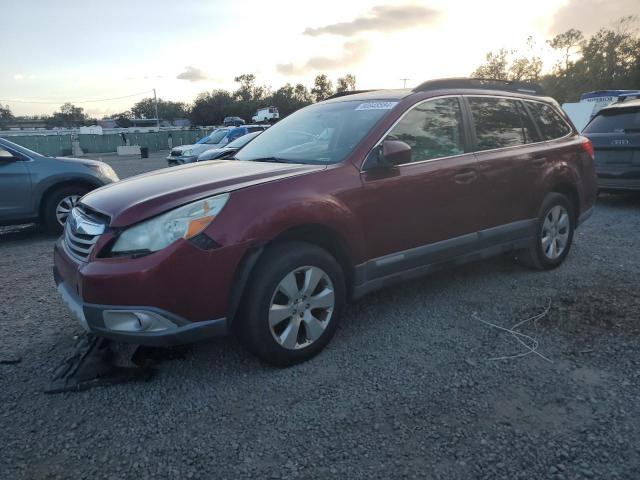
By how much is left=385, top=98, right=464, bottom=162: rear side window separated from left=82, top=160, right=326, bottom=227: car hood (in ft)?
2.63

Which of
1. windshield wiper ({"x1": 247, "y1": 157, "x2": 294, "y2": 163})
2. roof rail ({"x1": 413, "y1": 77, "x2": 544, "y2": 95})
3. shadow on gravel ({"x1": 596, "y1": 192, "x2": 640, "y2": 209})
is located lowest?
shadow on gravel ({"x1": 596, "y1": 192, "x2": 640, "y2": 209})

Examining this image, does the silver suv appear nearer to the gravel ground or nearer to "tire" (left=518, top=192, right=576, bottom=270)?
the gravel ground

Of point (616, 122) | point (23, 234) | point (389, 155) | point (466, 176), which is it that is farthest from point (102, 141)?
point (389, 155)

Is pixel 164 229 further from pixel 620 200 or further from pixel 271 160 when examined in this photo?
pixel 620 200

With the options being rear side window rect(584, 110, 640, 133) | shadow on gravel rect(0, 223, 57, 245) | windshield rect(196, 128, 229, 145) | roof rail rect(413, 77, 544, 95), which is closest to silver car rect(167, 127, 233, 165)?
windshield rect(196, 128, 229, 145)

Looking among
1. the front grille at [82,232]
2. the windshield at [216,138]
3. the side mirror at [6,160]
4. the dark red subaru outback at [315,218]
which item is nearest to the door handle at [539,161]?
the dark red subaru outback at [315,218]

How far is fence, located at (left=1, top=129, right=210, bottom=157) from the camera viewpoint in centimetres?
3112

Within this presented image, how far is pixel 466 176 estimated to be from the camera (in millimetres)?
3830

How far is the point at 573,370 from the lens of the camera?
295 centimetres

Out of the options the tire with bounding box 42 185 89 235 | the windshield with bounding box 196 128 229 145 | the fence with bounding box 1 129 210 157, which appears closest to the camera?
the tire with bounding box 42 185 89 235

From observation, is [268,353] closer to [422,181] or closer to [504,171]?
[422,181]

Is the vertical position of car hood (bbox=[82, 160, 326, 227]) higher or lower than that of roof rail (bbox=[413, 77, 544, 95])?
lower

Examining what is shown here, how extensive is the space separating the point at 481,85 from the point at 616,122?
489 centimetres

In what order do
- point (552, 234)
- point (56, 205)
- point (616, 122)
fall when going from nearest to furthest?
point (552, 234) → point (56, 205) → point (616, 122)
